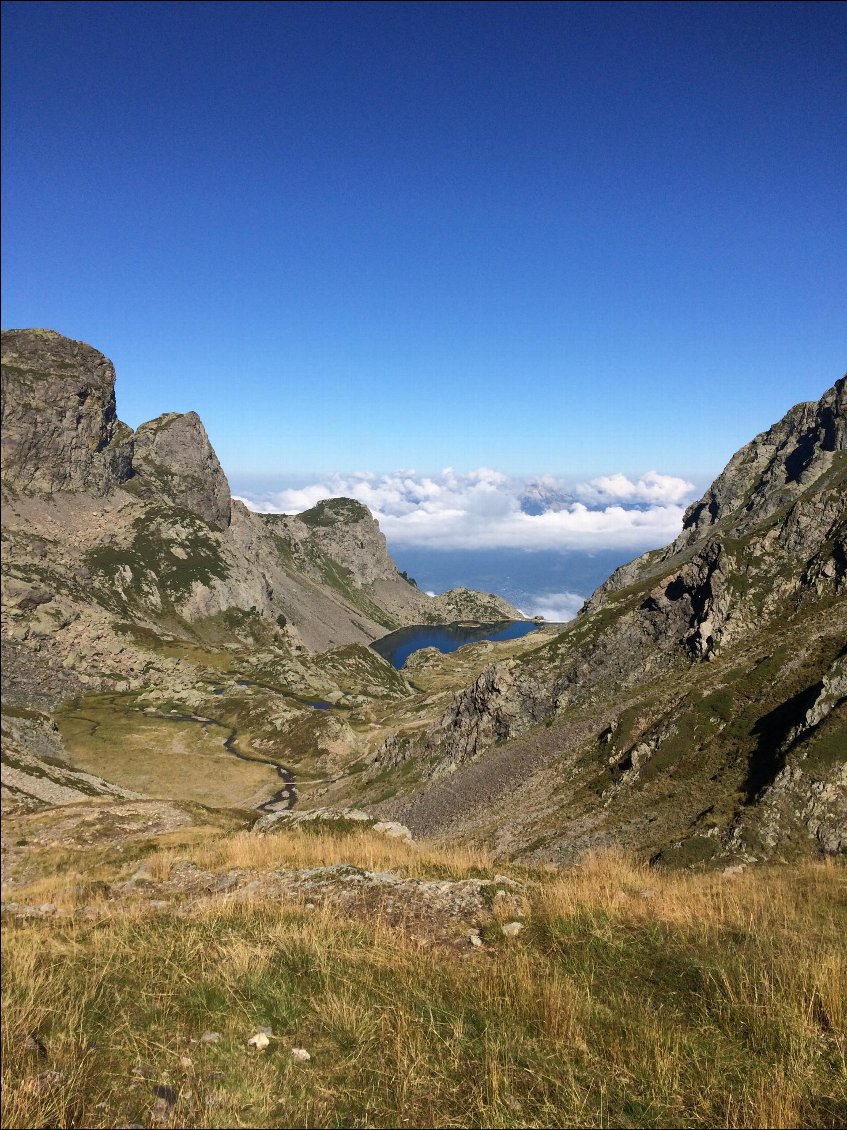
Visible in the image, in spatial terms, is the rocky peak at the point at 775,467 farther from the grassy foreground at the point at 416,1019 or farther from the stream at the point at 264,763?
the grassy foreground at the point at 416,1019

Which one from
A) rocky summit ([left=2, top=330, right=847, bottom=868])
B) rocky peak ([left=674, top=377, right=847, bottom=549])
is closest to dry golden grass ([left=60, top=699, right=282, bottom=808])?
rocky summit ([left=2, top=330, right=847, bottom=868])

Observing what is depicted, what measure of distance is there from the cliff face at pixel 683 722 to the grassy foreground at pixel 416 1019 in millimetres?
21354

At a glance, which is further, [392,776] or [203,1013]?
[392,776]

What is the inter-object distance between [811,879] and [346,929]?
15303 mm

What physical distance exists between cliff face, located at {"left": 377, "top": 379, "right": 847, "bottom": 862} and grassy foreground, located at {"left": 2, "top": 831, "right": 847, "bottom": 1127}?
2135 cm

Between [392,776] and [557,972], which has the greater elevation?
[557,972]

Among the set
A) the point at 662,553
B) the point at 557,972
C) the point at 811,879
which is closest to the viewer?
the point at 557,972

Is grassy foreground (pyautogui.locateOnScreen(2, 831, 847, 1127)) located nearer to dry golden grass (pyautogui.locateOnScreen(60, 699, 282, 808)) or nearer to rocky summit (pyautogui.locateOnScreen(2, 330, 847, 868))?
rocky summit (pyautogui.locateOnScreen(2, 330, 847, 868))

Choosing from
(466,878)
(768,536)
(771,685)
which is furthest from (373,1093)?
(768,536)

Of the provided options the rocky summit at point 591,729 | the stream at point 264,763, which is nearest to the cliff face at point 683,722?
the rocky summit at point 591,729

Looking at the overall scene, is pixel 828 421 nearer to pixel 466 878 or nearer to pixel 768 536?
pixel 768 536

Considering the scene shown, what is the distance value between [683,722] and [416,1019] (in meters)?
43.3

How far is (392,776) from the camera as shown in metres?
76.9

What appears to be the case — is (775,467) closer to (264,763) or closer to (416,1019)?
(264,763)
